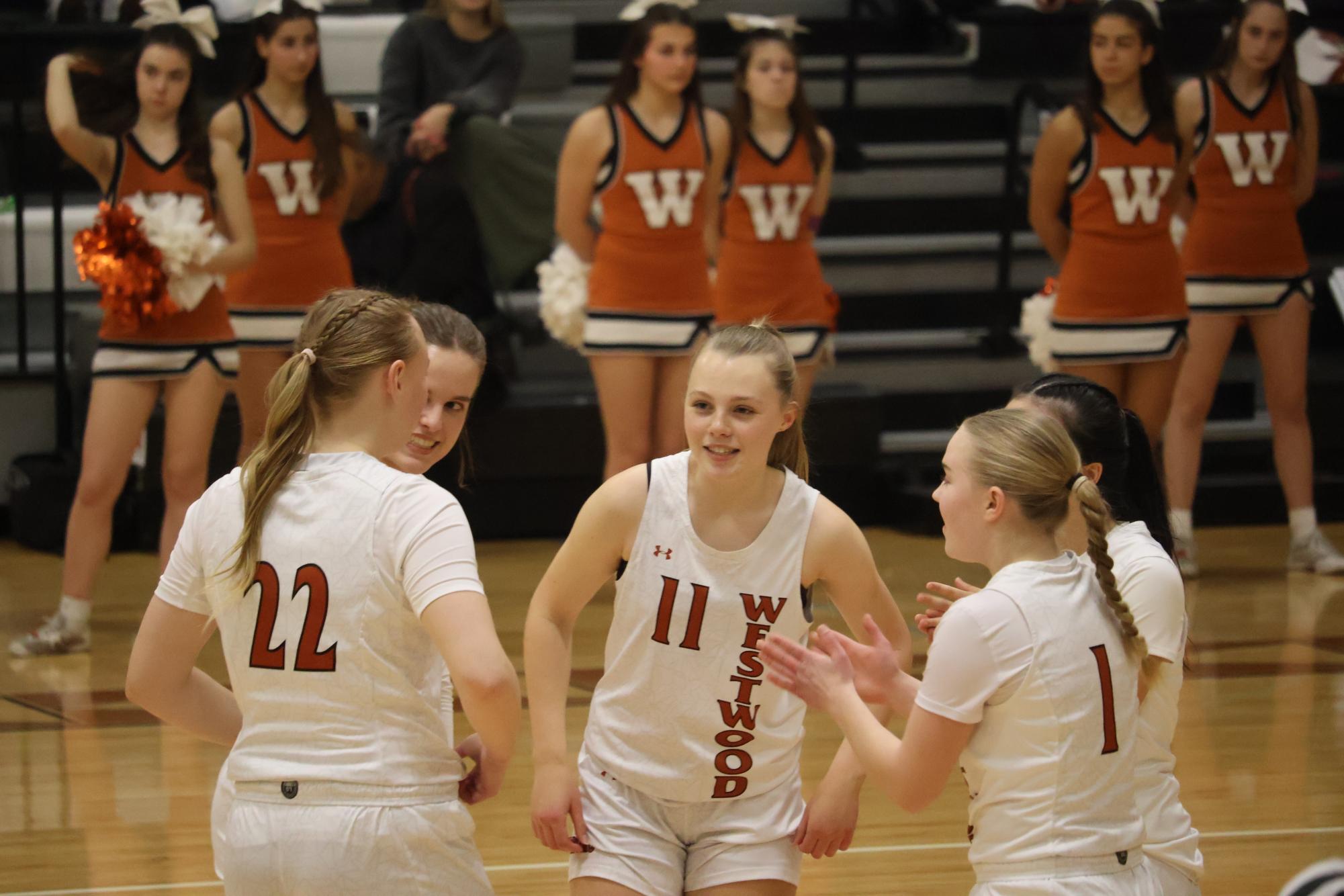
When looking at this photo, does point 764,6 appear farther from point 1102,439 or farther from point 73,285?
point 1102,439

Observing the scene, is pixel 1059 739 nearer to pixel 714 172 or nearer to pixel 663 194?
pixel 663 194

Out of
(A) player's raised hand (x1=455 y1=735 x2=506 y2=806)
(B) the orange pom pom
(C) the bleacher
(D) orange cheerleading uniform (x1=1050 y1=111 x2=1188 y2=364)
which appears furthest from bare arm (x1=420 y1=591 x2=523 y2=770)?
(C) the bleacher

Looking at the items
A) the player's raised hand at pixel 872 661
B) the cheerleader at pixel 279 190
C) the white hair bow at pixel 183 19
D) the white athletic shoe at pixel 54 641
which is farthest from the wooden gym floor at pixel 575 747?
the white hair bow at pixel 183 19

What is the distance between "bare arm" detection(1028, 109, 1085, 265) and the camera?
596cm

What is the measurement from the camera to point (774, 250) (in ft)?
20.1

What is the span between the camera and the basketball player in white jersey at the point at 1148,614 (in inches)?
96.9

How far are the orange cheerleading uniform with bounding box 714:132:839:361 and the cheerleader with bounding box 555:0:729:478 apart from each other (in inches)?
10.3

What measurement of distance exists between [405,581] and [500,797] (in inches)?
78.8

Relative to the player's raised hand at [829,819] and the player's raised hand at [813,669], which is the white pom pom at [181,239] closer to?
the player's raised hand at [829,819]

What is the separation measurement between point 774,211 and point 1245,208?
170 centimetres

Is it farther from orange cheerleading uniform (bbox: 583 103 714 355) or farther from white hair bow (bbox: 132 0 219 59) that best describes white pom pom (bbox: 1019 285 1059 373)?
white hair bow (bbox: 132 0 219 59)

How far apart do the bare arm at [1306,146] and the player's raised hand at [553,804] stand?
472 cm

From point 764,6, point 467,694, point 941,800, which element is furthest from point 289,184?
point 764,6

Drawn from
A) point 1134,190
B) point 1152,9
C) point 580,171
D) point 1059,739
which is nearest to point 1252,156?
point 1134,190
